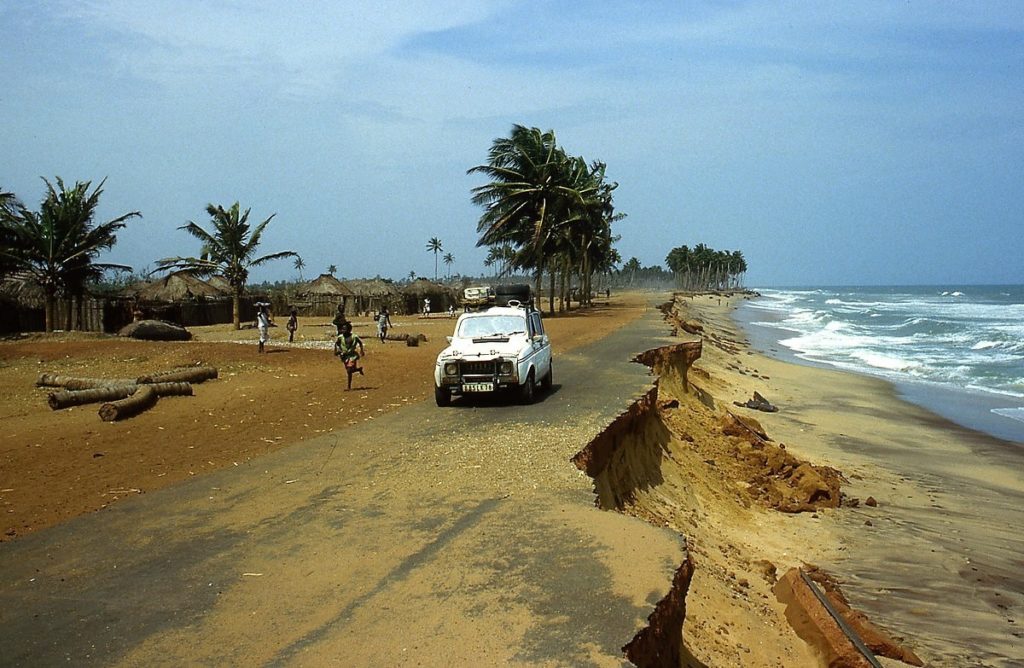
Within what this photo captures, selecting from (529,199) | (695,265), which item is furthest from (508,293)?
(695,265)

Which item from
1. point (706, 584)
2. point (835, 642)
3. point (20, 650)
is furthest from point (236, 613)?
point (835, 642)

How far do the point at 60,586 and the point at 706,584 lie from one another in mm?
5772

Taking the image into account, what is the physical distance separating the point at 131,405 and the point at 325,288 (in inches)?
1747

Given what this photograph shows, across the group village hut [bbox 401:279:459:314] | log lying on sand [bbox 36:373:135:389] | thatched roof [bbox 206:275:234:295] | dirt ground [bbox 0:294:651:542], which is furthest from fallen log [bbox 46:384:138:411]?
village hut [bbox 401:279:459:314]

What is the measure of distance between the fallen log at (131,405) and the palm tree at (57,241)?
A: 20026 mm

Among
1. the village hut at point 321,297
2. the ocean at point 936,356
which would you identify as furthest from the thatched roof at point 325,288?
the ocean at point 936,356

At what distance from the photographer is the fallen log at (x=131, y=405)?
45.4 feet

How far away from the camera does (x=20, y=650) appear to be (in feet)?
14.3

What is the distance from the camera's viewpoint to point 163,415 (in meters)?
14.2

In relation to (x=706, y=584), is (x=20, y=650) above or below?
above

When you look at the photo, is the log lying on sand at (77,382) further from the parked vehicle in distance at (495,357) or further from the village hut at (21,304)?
the village hut at (21,304)

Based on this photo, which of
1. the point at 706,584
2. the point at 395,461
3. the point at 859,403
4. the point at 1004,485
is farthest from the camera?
the point at 859,403

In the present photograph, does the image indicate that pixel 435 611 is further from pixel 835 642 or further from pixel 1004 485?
pixel 1004 485

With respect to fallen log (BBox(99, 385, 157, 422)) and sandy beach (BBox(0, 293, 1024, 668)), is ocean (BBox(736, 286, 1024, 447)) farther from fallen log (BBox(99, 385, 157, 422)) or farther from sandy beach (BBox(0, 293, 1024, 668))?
fallen log (BBox(99, 385, 157, 422))
